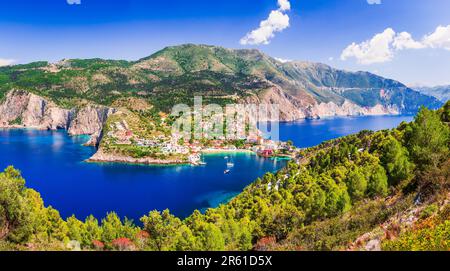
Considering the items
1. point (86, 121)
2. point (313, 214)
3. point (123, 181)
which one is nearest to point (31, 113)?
point (86, 121)

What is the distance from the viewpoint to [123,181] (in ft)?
226

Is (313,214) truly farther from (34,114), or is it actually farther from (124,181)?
(34,114)

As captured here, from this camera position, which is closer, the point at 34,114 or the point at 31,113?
the point at 31,113

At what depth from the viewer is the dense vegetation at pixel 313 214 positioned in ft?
44.6

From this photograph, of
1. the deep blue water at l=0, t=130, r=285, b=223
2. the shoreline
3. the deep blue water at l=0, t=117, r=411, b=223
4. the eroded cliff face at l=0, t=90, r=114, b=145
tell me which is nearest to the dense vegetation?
the deep blue water at l=0, t=117, r=411, b=223

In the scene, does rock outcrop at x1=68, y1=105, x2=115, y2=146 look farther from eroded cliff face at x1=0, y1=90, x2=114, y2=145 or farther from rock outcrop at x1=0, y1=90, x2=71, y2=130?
rock outcrop at x1=0, y1=90, x2=71, y2=130

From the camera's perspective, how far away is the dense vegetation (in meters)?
13.6

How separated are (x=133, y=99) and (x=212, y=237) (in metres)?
128

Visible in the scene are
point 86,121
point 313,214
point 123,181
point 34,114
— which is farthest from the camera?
point 34,114

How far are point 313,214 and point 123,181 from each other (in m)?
51.4

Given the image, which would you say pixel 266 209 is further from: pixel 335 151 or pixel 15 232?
pixel 15 232

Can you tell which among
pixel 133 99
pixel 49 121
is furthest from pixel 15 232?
pixel 49 121

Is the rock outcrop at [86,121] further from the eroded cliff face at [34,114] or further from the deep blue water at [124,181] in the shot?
the deep blue water at [124,181]

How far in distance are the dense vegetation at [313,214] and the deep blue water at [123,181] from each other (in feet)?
65.4
